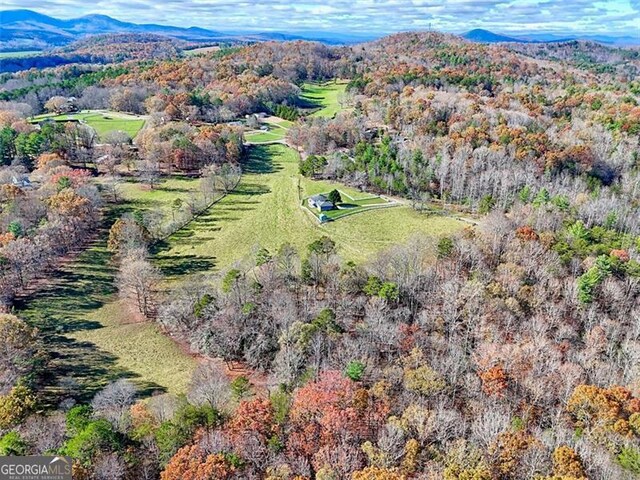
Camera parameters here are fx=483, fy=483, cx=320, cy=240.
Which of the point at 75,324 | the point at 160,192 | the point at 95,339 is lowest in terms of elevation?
the point at 95,339

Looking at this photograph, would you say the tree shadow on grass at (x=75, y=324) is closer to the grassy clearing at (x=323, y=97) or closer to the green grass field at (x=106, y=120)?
the green grass field at (x=106, y=120)

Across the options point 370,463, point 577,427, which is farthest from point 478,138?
point 370,463

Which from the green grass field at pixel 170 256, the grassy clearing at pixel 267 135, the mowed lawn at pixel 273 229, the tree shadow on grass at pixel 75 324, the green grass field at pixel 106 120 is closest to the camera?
the tree shadow on grass at pixel 75 324

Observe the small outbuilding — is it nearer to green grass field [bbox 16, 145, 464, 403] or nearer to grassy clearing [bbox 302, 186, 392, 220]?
grassy clearing [bbox 302, 186, 392, 220]

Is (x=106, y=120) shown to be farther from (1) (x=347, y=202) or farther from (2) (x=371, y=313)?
(2) (x=371, y=313)

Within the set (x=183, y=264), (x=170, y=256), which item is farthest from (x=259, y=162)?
(x=183, y=264)

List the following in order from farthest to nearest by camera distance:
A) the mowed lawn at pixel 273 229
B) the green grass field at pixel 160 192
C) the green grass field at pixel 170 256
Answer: the green grass field at pixel 160 192 → the mowed lawn at pixel 273 229 → the green grass field at pixel 170 256

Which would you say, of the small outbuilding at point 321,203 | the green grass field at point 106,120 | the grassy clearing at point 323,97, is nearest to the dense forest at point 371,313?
the small outbuilding at point 321,203
